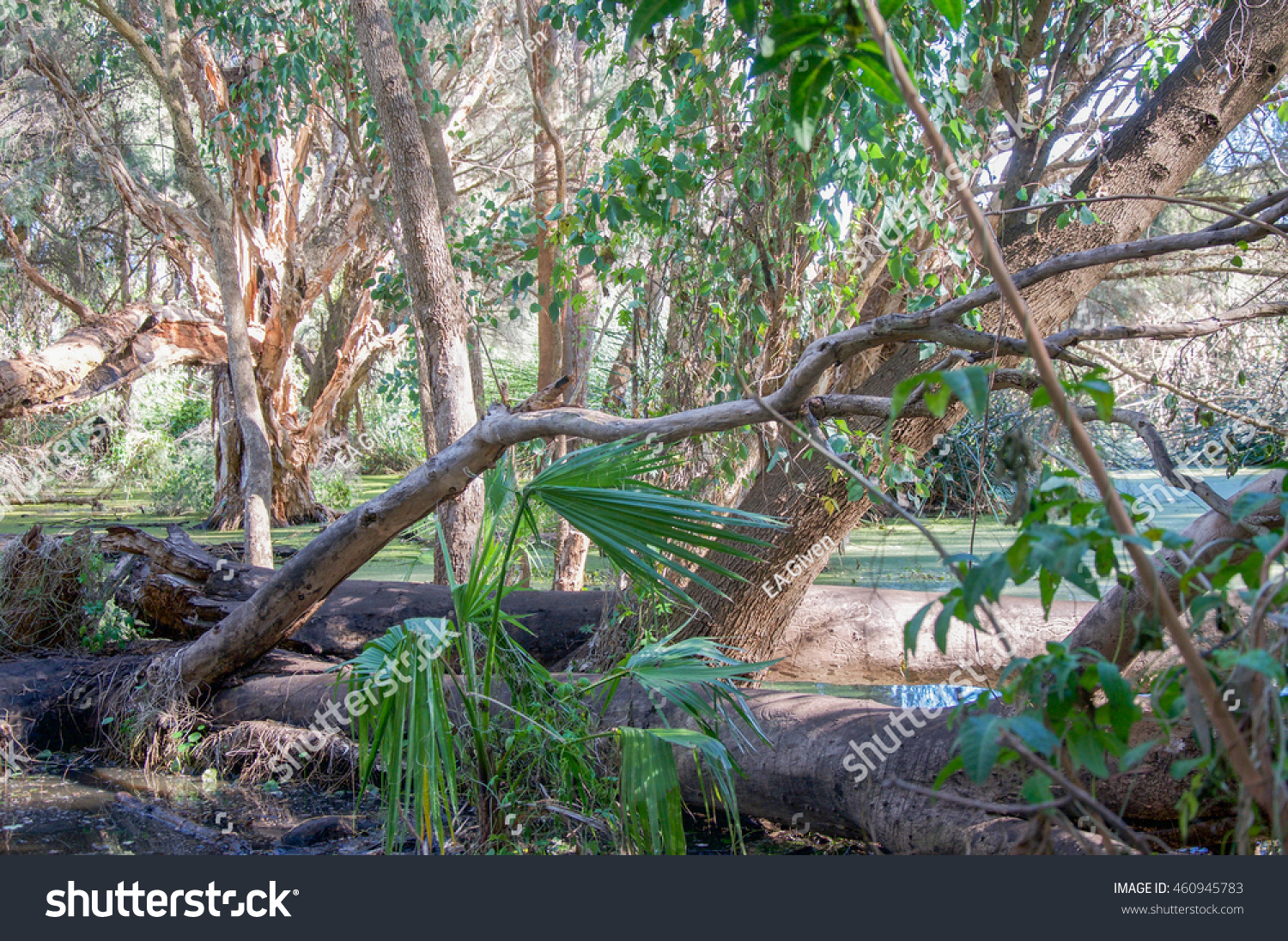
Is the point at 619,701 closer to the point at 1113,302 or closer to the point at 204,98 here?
the point at 204,98

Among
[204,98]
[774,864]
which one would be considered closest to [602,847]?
[774,864]

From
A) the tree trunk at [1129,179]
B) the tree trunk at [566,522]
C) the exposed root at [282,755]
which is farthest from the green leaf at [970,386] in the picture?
the tree trunk at [566,522]

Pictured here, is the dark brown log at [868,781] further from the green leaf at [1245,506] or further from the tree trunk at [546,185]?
the tree trunk at [546,185]

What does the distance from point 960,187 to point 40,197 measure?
1101cm

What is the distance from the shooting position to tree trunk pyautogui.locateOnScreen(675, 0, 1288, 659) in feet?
11.5

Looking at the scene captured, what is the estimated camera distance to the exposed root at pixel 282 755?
3.81 m

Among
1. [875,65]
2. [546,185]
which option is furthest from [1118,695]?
[546,185]

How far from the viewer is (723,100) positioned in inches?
166

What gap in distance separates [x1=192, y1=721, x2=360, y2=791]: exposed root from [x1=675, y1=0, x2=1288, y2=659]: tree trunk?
1770 mm

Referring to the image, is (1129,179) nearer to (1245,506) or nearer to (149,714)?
(1245,506)

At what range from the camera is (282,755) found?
12.6ft

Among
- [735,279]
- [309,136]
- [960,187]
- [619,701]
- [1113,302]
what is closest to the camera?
[960,187]

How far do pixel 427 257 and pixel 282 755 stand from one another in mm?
2392

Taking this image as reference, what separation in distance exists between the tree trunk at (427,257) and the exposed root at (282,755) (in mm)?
1019
